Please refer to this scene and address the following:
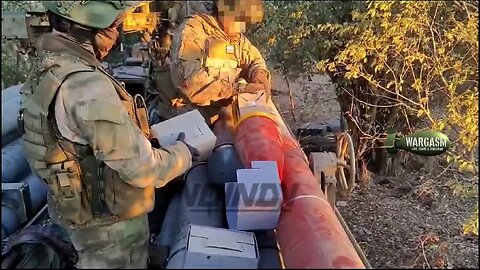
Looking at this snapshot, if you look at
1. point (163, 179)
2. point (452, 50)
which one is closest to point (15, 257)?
point (163, 179)

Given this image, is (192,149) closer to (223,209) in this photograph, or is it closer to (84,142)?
(223,209)

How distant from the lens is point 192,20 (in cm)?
445

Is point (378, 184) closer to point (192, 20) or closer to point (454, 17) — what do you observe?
point (454, 17)

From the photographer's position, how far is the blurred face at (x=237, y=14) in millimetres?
4285

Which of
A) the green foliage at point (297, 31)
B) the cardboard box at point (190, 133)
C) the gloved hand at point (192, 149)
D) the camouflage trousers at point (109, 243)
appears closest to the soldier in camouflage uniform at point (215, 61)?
the cardboard box at point (190, 133)

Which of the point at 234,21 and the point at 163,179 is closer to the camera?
the point at 163,179

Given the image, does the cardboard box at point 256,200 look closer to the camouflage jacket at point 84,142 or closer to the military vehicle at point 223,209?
the military vehicle at point 223,209

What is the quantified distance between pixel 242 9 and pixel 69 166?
90.1 inches

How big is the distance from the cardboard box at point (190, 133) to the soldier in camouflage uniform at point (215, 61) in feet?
3.00

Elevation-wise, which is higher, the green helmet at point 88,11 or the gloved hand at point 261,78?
the green helmet at point 88,11

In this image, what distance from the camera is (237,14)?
4.42 metres

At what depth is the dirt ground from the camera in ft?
15.3

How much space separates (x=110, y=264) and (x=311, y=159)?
1510 mm

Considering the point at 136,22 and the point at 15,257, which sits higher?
the point at 136,22
